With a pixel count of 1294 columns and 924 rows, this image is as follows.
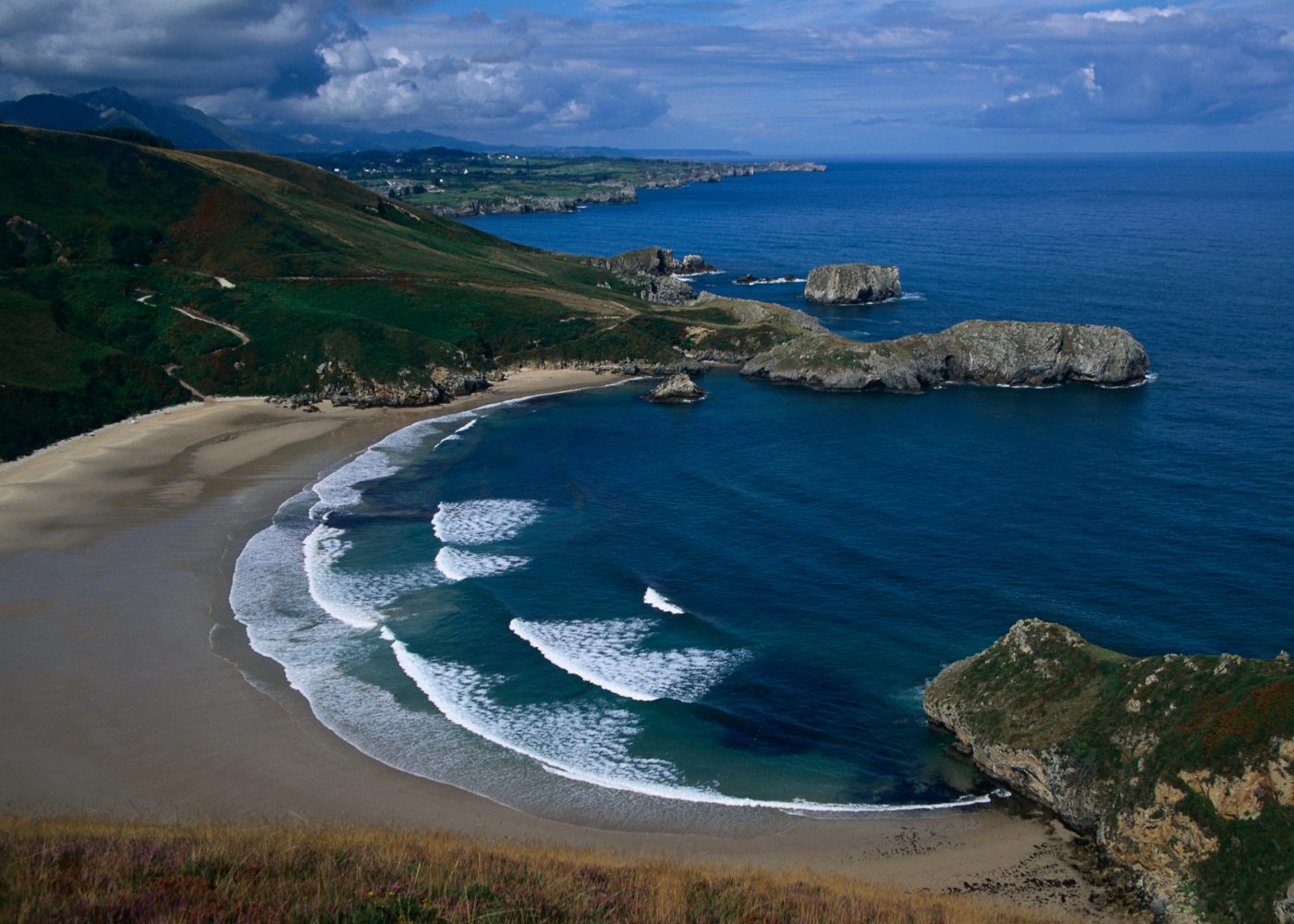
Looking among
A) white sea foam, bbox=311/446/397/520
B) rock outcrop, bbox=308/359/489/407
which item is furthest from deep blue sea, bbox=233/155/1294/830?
rock outcrop, bbox=308/359/489/407

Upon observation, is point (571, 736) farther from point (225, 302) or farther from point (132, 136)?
point (132, 136)

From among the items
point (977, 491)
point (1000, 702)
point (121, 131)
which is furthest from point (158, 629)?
point (121, 131)

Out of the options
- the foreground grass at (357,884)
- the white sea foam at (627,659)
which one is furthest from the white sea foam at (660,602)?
the foreground grass at (357,884)

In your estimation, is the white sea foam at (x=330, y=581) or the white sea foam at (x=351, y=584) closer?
the white sea foam at (x=330, y=581)

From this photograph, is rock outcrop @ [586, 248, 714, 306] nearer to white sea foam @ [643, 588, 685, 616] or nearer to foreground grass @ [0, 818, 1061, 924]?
white sea foam @ [643, 588, 685, 616]

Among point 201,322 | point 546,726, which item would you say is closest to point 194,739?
point 546,726

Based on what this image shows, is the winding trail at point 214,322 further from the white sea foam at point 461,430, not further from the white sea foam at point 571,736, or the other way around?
the white sea foam at point 571,736
